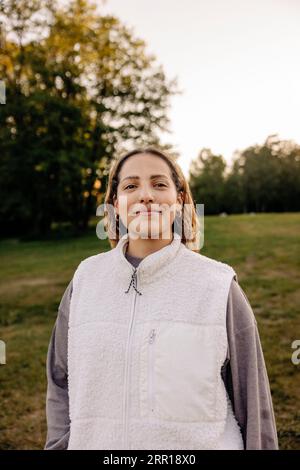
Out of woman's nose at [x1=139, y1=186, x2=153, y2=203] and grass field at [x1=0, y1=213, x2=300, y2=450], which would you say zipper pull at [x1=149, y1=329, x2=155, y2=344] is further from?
grass field at [x1=0, y1=213, x2=300, y2=450]

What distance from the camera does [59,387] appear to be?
71.8 inches

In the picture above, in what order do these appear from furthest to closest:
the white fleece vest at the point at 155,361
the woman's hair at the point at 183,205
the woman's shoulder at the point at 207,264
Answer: the woman's hair at the point at 183,205, the woman's shoulder at the point at 207,264, the white fleece vest at the point at 155,361

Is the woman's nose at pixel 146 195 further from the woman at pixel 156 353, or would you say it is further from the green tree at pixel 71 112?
the green tree at pixel 71 112

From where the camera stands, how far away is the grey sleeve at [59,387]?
175 centimetres

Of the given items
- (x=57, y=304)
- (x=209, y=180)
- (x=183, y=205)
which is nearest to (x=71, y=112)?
(x=57, y=304)

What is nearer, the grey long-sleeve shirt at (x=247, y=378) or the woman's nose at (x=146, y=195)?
the grey long-sleeve shirt at (x=247, y=378)

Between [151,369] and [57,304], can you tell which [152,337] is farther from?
[57,304]

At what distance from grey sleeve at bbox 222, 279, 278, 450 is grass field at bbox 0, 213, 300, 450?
2.39 meters

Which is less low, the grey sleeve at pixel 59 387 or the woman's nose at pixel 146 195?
the woman's nose at pixel 146 195

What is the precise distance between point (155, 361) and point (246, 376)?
33 centimetres

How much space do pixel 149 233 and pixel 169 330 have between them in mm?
384

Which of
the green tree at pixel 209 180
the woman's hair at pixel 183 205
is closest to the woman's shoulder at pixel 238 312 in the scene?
the woman's hair at pixel 183 205

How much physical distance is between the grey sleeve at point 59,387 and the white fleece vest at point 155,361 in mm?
89

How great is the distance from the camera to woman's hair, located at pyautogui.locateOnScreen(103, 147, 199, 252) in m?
1.91
